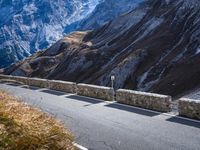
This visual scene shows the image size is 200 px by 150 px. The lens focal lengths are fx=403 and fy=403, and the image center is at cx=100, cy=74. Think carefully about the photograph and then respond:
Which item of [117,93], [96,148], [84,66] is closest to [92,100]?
[117,93]

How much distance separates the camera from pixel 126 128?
14625 mm

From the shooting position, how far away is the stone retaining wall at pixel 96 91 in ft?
77.5

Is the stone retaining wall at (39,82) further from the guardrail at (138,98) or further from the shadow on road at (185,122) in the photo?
the shadow on road at (185,122)

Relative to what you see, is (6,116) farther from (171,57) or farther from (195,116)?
(171,57)

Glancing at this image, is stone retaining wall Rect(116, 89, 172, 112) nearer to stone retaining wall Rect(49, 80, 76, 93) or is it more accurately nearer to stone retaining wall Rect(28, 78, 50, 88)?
stone retaining wall Rect(49, 80, 76, 93)

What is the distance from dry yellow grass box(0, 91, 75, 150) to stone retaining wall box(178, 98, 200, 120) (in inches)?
255

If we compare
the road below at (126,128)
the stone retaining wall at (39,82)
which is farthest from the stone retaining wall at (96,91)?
the stone retaining wall at (39,82)

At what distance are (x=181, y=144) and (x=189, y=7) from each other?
180ft

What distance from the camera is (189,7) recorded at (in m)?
63.8

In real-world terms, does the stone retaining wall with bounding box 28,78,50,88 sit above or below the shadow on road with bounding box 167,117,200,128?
above

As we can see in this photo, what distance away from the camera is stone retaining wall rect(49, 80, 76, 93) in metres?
29.1

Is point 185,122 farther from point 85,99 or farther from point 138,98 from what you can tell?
point 85,99

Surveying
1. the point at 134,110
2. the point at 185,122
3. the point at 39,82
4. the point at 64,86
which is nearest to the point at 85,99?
the point at 134,110

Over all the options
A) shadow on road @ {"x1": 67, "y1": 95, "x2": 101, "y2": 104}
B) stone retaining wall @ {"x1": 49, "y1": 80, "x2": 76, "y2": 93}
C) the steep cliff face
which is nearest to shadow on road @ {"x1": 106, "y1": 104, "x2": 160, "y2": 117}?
shadow on road @ {"x1": 67, "y1": 95, "x2": 101, "y2": 104}
